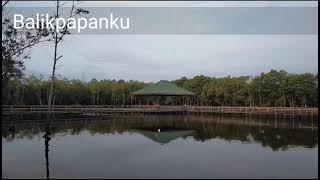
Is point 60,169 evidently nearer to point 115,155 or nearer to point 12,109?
point 115,155

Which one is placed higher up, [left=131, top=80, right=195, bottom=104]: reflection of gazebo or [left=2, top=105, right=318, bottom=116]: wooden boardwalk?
[left=131, top=80, right=195, bottom=104]: reflection of gazebo

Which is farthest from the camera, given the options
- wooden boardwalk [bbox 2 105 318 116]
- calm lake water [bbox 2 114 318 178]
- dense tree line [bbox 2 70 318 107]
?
dense tree line [bbox 2 70 318 107]

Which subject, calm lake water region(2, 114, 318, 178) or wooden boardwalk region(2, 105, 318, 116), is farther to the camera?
wooden boardwalk region(2, 105, 318, 116)

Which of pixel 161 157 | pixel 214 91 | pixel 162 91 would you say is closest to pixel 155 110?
pixel 162 91

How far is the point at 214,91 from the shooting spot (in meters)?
55.0

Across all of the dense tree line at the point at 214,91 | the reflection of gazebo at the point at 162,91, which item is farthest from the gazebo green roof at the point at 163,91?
the dense tree line at the point at 214,91

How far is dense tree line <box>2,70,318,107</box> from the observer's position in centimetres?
4703

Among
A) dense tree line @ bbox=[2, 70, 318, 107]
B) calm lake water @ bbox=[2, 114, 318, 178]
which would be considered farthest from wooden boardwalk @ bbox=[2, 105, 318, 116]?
calm lake water @ bbox=[2, 114, 318, 178]

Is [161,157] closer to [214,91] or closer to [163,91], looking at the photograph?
[163,91]

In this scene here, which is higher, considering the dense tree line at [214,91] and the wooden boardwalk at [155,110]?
the dense tree line at [214,91]

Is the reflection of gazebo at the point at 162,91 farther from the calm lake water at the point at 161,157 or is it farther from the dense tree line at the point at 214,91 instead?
the calm lake water at the point at 161,157

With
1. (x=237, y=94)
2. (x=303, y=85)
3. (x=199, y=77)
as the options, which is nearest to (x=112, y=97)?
(x=199, y=77)

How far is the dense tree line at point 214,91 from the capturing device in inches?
1852

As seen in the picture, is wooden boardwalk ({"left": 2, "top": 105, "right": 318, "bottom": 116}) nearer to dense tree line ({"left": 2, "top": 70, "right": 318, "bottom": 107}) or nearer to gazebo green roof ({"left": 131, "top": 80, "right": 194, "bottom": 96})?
gazebo green roof ({"left": 131, "top": 80, "right": 194, "bottom": 96})
